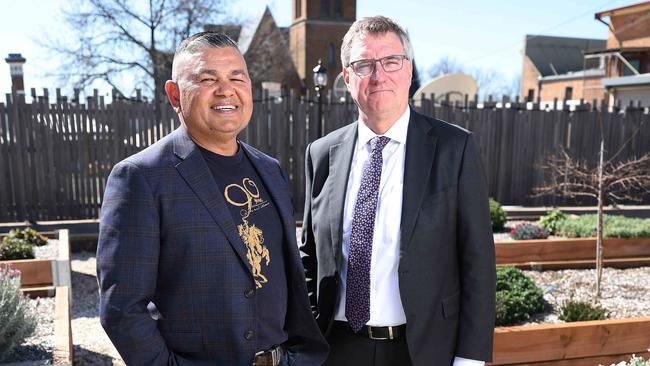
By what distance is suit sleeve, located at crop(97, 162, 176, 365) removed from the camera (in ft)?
4.75

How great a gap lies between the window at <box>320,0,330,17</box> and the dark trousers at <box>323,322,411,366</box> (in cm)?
3613

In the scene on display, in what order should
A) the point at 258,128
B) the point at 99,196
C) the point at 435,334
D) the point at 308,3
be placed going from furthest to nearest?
the point at 308,3 → the point at 258,128 → the point at 99,196 → the point at 435,334

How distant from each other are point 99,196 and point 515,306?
755 centimetres

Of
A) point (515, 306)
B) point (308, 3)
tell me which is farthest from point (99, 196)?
point (308, 3)

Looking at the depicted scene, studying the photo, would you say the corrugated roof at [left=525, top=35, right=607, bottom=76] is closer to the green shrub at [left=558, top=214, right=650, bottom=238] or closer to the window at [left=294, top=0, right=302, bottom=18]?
the window at [left=294, top=0, right=302, bottom=18]

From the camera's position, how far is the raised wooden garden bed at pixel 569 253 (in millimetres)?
5500

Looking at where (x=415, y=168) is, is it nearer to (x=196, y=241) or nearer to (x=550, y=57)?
(x=196, y=241)

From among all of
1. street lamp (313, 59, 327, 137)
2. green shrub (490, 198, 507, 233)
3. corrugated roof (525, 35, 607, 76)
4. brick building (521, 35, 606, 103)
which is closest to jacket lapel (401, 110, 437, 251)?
green shrub (490, 198, 507, 233)

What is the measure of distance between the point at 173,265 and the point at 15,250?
4881 mm

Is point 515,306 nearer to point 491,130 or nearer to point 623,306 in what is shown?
point 623,306

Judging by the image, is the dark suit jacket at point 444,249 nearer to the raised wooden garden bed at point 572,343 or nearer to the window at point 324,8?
the raised wooden garden bed at point 572,343

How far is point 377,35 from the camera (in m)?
2.01

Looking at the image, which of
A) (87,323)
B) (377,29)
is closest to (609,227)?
(377,29)

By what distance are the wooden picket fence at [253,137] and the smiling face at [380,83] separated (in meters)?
6.52
